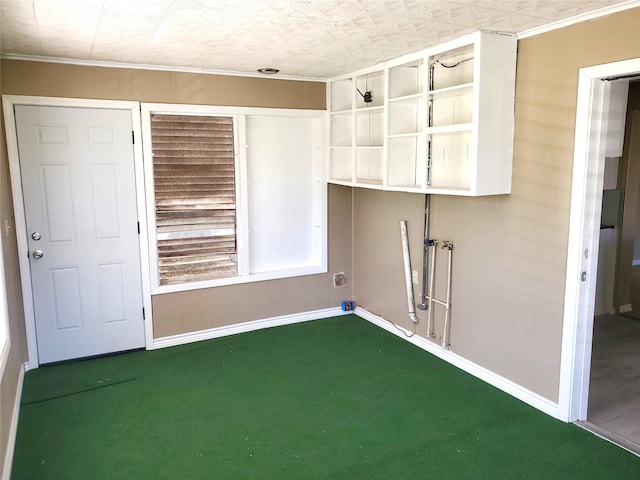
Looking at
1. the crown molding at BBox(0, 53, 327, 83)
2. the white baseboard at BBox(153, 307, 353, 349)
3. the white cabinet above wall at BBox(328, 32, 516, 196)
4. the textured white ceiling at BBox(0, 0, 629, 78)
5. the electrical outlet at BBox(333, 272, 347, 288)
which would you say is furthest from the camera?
the electrical outlet at BBox(333, 272, 347, 288)

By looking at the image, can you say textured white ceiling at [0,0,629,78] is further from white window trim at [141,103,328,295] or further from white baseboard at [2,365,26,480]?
white baseboard at [2,365,26,480]

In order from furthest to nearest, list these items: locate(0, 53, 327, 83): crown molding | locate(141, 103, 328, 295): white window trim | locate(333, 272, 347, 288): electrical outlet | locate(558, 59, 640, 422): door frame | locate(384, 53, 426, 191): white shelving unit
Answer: locate(333, 272, 347, 288): electrical outlet
locate(141, 103, 328, 295): white window trim
locate(384, 53, 426, 191): white shelving unit
locate(0, 53, 327, 83): crown molding
locate(558, 59, 640, 422): door frame

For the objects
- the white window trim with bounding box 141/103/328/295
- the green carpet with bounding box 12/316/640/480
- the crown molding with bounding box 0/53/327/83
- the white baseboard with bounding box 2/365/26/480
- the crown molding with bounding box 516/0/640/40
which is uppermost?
the crown molding with bounding box 0/53/327/83

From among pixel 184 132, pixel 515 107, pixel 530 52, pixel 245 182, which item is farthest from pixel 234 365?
pixel 530 52

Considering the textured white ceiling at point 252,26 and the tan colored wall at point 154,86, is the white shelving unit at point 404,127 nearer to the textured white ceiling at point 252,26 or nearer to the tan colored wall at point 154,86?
the textured white ceiling at point 252,26

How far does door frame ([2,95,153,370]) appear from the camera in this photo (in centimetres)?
357

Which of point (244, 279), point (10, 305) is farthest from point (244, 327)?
point (10, 305)

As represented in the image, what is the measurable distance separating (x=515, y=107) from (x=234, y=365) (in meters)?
2.73

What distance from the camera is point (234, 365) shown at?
3.90 meters

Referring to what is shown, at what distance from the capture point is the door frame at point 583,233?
2.72 metres

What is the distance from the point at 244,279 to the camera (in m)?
4.57

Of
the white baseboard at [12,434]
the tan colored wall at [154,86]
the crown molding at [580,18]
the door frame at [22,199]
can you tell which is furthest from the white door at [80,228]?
the crown molding at [580,18]

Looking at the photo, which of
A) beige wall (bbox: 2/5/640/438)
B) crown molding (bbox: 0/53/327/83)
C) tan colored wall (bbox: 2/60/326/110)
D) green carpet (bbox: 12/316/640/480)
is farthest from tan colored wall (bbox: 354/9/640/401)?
crown molding (bbox: 0/53/327/83)

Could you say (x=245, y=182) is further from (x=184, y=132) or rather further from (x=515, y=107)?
(x=515, y=107)
